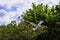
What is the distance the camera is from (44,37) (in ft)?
87.0

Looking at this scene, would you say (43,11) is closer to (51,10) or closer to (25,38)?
(51,10)

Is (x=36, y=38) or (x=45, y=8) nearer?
(x=36, y=38)

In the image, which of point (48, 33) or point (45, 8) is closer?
point (48, 33)

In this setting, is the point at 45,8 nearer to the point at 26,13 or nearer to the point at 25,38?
the point at 26,13

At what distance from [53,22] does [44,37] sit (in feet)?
5.81

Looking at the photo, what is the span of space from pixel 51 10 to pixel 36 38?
52.2 ft

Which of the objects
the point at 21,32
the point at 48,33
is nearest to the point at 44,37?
the point at 48,33

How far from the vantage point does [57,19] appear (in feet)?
86.3

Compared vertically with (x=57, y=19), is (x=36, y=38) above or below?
below

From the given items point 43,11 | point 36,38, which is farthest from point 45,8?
point 36,38

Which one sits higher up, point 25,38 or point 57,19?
point 57,19

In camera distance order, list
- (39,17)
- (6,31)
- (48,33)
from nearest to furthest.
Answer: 1. (48,33)
2. (6,31)
3. (39,17)

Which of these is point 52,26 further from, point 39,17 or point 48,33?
point 39,17

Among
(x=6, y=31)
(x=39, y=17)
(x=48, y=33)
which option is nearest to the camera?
(x=48, y=33)
